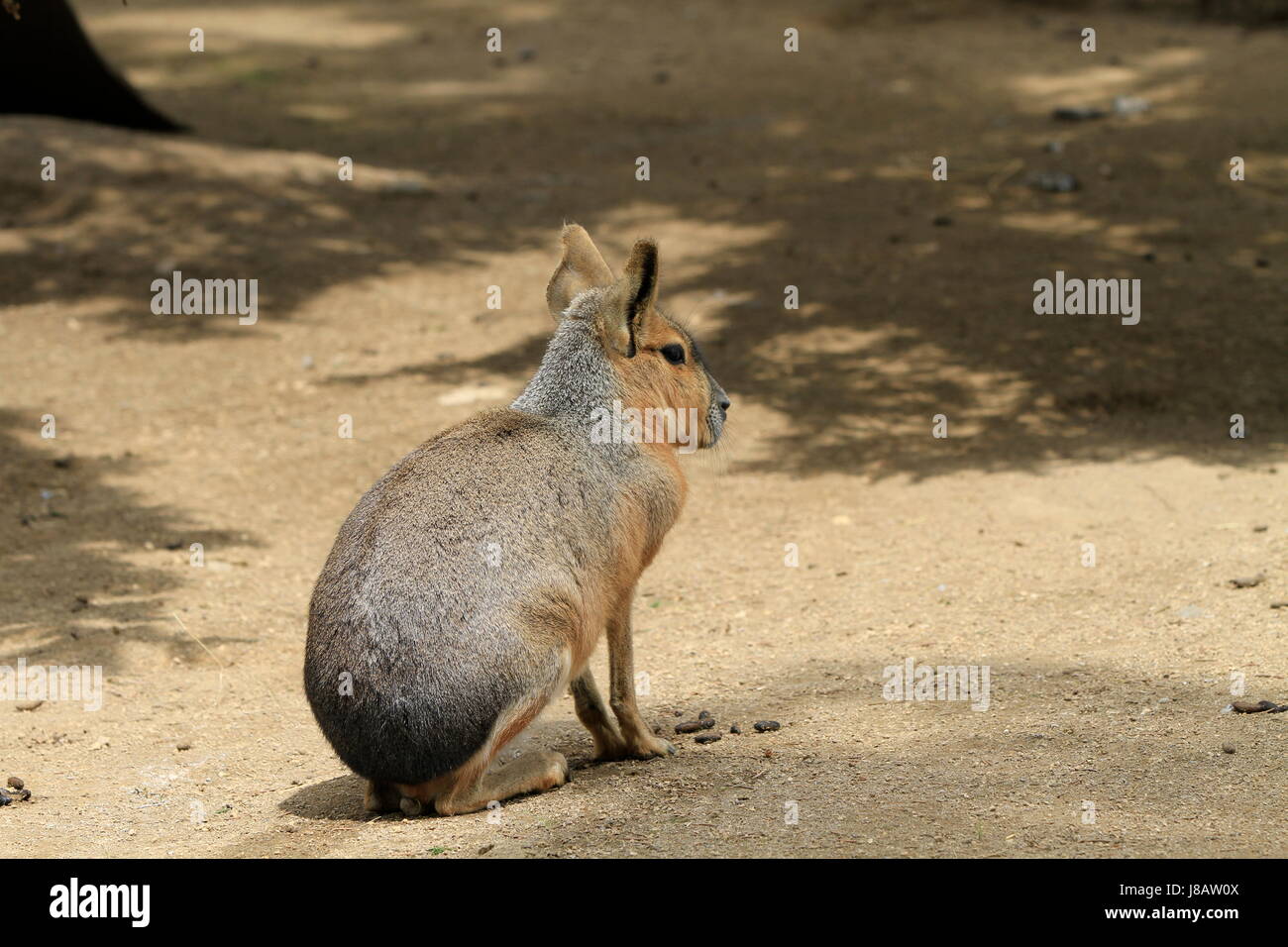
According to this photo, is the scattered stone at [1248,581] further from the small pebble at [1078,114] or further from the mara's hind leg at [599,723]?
the small pebble at [1078,114]

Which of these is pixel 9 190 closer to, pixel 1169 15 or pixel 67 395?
pixel 67 395

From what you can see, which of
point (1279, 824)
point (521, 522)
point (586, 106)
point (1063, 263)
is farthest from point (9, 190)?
point (1279, 824)

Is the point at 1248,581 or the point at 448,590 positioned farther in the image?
the point at 1248,581

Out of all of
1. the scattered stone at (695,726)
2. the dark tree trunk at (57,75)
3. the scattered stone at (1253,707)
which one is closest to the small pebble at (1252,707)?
the scattered stone at (1253,707)

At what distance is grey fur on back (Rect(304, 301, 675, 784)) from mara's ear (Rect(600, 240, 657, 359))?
0.46 m

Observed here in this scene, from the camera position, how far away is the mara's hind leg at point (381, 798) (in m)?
5.28

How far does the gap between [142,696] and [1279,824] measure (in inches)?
189

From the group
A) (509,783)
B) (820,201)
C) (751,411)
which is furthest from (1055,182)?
(509,783)

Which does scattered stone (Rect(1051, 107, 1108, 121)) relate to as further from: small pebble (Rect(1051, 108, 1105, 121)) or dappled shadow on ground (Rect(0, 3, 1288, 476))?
dappled shadow on ground (Rect(0, 3, 1288, 476))

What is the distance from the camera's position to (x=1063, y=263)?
12.1 metres

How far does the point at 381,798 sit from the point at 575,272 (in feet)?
7.21

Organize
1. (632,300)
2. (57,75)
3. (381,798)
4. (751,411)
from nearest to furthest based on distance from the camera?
(381,798) < (632,300) < (751,411) < (57,75)

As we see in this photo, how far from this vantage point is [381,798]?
5309 mm

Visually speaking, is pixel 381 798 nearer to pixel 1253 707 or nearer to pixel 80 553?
pixel 1253 707
